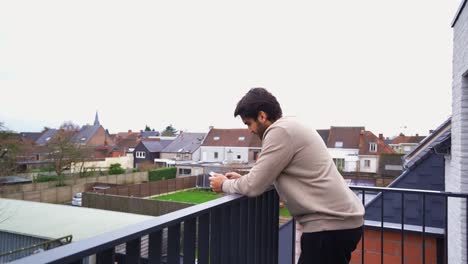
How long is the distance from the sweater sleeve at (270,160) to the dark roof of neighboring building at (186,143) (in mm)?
38527

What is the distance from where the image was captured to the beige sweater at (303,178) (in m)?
1.69

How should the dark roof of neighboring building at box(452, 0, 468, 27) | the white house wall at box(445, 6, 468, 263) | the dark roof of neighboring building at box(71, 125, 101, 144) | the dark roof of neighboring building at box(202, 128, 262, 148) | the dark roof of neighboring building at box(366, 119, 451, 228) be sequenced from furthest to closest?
the dark roof of neighboring building at box(71, 125, 101, 144)
the dark roof of neighboring building at box(202, 128, 262, 148)
the dark roof of neighboring building at box(366, 119, 451, 228)
the dark roof of neighboring building at box(452, 0, 468, 27)
the white house wall at box(445, 6, 468, 263)

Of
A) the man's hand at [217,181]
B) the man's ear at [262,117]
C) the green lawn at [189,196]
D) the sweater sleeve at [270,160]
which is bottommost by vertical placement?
the green lawn at [189,196]

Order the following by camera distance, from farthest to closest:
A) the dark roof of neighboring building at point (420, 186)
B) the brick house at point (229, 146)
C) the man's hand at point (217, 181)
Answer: the brick house at point (229, 146)
the dark roof of neighboring building at point (420, 186)
the man's hand at point (217, 181)

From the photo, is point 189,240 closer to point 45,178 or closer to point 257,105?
point 257,105

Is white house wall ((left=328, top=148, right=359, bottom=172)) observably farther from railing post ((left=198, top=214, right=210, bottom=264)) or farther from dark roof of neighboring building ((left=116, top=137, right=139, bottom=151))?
dark roof of neighboring building ((left=116, top=137, right=139, bottom=151))

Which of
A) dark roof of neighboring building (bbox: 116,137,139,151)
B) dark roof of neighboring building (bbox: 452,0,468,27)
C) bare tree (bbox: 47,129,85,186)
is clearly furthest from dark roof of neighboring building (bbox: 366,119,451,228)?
dark roof of neighboring building (bbox: 116,137,139,151)

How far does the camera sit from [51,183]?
970 inches

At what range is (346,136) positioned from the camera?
3447 cm

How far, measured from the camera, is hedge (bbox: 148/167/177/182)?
30.9 metres

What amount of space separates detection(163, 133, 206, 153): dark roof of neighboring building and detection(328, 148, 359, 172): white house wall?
16.4 meters

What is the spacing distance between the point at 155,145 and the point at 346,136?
22.9 m

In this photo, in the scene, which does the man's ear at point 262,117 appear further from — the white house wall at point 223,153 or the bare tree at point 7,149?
the white house wall at point 223,153

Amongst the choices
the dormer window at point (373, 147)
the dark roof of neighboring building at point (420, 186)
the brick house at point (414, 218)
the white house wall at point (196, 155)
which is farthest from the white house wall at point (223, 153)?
the brick house at point (414, 218)
